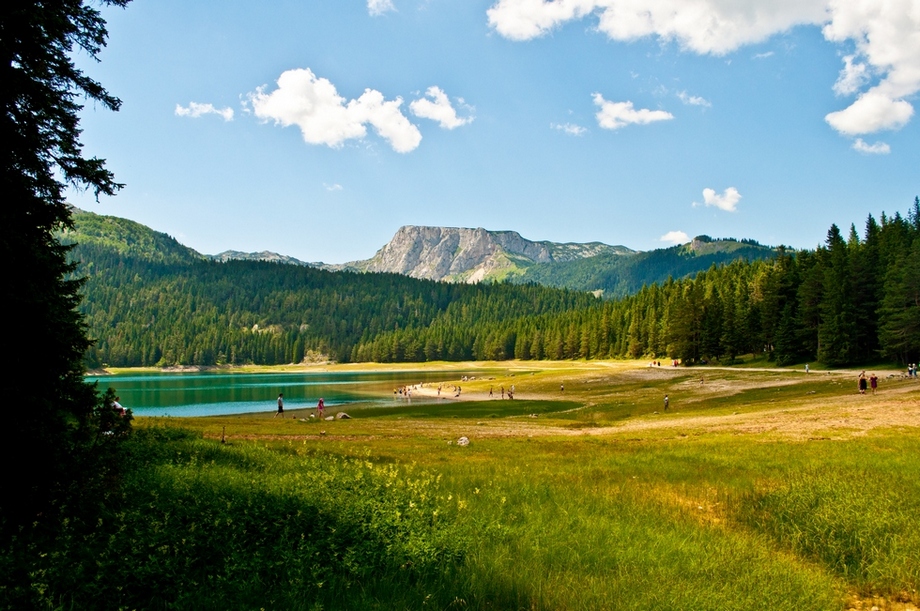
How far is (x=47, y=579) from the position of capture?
6.25 meters

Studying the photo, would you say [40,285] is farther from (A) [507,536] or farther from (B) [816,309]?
(B) [816,309]

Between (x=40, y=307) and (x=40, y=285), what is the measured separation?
2.30 ft

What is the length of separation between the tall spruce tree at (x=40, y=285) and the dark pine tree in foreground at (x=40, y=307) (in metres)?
0.02

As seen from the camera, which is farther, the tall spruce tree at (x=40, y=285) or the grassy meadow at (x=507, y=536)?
the tall spruce tree at (x=40, y=285)

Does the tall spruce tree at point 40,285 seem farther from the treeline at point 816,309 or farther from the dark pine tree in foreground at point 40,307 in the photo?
the treeline at point 816,309

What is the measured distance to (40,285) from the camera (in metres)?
8.77

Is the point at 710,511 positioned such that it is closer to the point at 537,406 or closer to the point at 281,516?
the point at 281,516

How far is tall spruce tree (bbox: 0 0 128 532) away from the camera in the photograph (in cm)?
817

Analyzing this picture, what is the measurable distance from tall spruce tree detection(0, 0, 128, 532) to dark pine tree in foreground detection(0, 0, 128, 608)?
0.02m

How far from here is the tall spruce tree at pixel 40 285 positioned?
8172 millimetres

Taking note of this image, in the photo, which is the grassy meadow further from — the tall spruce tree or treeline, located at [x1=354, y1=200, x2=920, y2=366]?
treeline, located at [x1=354, y1=200, x2=920, y2=366]

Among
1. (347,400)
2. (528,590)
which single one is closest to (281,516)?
(528,590)

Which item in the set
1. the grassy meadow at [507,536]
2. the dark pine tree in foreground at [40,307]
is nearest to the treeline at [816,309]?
the grassy meadow at [507,536]

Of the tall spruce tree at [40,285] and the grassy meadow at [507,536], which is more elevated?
the tall spruce tree at [40,285]
